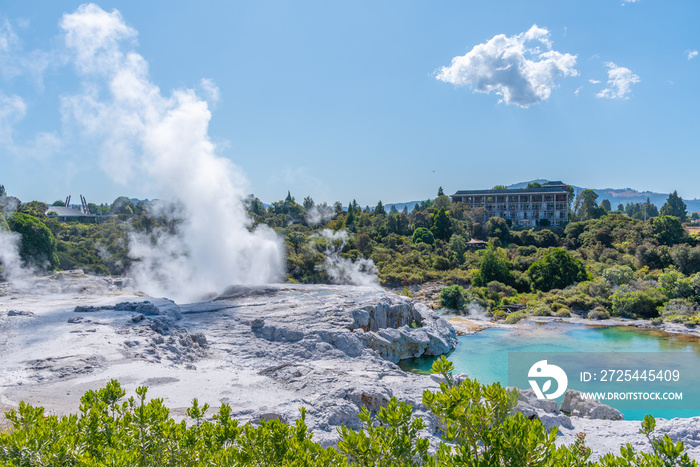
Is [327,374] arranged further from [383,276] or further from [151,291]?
[383,276]

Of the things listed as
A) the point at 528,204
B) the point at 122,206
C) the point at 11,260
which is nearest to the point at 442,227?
the point at 528,204

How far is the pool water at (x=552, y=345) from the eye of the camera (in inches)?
732

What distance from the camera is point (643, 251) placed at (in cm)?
3694

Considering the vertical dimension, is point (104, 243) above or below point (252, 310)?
above

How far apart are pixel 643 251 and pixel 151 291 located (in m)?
38.5

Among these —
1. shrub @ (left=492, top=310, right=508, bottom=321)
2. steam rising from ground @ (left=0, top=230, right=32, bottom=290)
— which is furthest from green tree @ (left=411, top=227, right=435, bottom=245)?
steam rising from ground @ (left=0, top=230, right=32, bottom=290)

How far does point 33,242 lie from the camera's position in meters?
32.4

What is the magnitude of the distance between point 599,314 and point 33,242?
132 feet

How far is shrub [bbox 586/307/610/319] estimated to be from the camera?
29281mm

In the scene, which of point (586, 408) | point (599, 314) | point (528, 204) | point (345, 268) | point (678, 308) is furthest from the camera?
point (528, 204)

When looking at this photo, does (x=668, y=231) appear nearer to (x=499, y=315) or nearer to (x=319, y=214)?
(x=499, y=315)

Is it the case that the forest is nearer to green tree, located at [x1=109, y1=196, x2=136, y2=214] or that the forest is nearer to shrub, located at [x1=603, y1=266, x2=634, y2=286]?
shrub, located at [x1=603, y1=266, x2=634, y2=286]

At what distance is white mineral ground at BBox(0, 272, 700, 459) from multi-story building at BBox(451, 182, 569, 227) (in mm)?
43613

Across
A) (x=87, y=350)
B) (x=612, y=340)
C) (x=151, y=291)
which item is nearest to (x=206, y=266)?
(x=151, y=291)
